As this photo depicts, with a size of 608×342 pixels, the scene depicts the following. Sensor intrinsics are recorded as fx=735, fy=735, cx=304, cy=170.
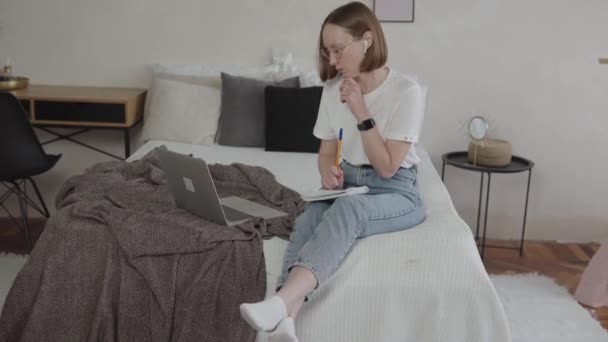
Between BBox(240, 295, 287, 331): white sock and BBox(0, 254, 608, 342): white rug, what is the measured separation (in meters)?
1.29

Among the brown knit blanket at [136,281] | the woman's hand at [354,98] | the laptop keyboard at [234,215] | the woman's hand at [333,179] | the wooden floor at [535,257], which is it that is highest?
the woman's hand at [354,98]

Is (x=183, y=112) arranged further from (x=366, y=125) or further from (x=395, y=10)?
(x=366, y=125)

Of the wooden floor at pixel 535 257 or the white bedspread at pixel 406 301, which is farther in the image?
the wooden floor at pixel 535 257

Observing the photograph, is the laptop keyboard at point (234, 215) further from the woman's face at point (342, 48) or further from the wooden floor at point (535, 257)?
the wooden floor at point (535, 257)

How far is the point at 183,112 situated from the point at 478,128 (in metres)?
1.50

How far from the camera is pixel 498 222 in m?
4.11

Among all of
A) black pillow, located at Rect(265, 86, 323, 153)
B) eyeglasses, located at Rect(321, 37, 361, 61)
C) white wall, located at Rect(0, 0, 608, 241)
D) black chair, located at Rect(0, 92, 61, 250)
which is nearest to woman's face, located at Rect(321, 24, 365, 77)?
eyeglasses, located at Rect(321, 37, 361, 61)

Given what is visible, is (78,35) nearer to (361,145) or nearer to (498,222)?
(361,145)

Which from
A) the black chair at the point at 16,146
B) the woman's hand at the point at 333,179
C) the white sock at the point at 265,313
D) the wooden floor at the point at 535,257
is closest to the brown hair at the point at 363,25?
the woman's hand at the point at 333,179

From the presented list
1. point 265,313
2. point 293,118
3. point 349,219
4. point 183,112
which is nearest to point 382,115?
point 349,219

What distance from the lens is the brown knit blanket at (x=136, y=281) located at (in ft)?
7.25

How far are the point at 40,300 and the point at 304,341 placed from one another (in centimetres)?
83

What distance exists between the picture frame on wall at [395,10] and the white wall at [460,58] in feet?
0.12

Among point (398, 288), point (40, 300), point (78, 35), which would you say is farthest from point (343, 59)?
point (78, 35)
